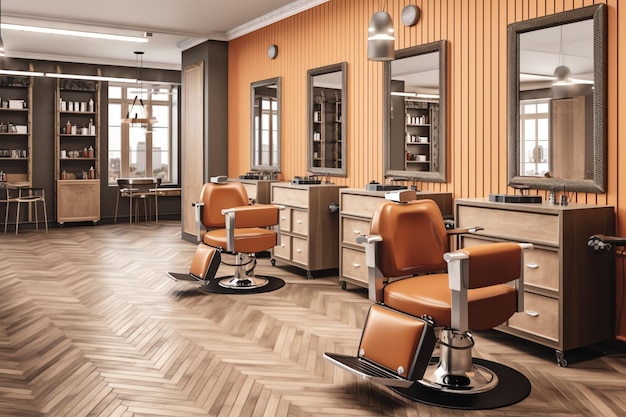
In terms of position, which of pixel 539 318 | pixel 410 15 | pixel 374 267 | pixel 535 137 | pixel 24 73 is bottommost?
pixel 539 318

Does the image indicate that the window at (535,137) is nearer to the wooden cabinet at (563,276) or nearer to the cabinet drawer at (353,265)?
the wooden cabinet at (563,276)

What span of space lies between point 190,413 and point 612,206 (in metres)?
2.56

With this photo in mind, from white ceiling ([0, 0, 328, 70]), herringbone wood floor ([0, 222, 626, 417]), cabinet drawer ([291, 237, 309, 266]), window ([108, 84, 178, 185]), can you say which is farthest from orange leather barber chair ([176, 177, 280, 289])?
window ([108, 84, 178, 185])

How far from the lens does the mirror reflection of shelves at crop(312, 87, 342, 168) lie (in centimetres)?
592

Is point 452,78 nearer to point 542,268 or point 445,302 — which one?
point 542,268

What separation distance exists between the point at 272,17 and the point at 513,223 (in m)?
4.33

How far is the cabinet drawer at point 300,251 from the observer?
18.5ft

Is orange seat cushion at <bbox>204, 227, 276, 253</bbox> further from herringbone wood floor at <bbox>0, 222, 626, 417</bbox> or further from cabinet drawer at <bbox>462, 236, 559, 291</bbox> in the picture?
cabinet drawer at <bbox>462, 236, 559, 291</bbox>

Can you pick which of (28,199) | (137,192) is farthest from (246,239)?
(137,192)

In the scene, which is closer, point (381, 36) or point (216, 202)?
point (381, 36)

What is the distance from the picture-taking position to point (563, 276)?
323cm

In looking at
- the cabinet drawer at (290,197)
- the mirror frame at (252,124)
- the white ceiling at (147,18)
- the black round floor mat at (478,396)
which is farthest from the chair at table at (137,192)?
the black round floor mat at (478,396)

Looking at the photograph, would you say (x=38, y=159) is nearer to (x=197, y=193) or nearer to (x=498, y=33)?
(x=197, y=193)

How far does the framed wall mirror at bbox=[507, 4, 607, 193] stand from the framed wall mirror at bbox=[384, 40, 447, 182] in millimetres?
704
